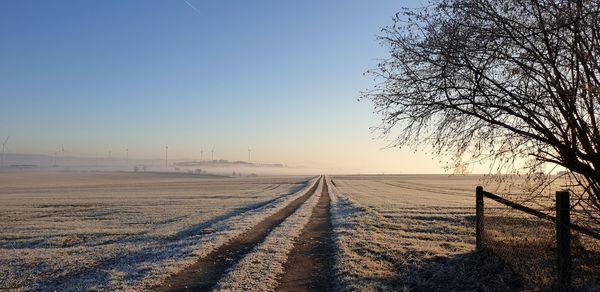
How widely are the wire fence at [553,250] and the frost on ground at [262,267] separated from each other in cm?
548

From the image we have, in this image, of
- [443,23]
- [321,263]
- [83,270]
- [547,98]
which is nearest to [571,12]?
[547,98]

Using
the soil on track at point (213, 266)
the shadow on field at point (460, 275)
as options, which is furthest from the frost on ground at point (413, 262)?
the soil on track at point (213, 266)

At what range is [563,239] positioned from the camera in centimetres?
889

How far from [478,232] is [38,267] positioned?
1328 cm

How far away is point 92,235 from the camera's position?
2366 centimetres

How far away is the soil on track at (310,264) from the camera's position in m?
11.3

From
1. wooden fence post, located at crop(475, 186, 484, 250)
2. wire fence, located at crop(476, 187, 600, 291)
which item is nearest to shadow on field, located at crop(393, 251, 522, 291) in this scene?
wire fence, located at crop(476, 187, 600, 291)

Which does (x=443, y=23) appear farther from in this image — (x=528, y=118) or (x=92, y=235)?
(x=92, y=235)

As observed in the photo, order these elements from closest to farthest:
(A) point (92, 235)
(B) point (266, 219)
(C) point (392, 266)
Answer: (C) point (392, 266), (A) point (92, 235), (B) point (266, 219)

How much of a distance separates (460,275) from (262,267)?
4991mm

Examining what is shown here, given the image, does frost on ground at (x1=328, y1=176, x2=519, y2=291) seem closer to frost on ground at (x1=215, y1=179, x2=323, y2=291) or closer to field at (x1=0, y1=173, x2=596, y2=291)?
field at (x1=0, y1=173, x2=596, y2=291)

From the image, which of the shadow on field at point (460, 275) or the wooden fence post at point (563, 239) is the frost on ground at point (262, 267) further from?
the wooden fence post at point (563, 239)

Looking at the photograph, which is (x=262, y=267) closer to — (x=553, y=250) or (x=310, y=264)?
(x=310, y=264)

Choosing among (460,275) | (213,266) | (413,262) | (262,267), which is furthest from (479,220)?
(213,266)
